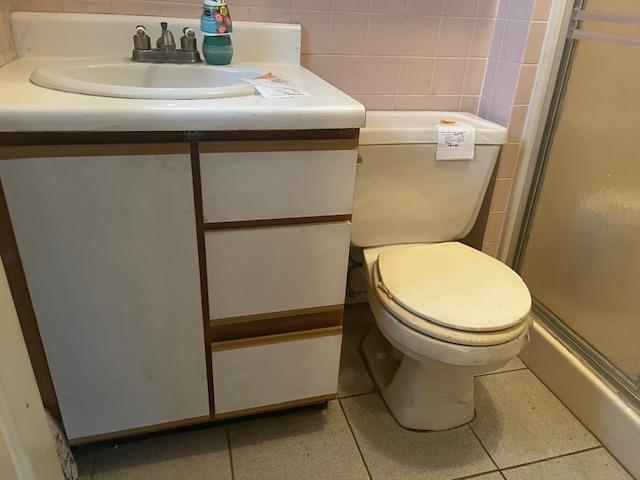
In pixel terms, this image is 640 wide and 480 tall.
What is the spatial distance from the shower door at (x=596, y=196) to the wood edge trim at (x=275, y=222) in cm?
73

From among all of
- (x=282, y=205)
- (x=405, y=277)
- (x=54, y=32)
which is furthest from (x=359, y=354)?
(x=54, y=32)

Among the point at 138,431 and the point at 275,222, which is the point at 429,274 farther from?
the point at 138,431

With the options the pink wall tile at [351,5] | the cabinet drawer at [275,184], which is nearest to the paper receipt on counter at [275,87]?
the cabinet drawer at [275,184]

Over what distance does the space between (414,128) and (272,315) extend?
1.88 feet

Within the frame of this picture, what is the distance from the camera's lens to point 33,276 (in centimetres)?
89

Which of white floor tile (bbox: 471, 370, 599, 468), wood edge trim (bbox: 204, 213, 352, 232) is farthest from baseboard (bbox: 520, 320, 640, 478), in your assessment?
wood edge trim (bbox: 204, 213, 352, 232)

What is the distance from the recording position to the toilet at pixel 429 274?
3.45 feet

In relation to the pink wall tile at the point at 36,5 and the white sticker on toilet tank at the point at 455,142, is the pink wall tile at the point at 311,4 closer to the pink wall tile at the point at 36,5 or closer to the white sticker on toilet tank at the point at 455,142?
the white sticker on toilet tank at the point at 455,142

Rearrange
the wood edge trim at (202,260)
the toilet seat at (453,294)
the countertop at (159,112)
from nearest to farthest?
the countertop at (159,112) < the wood edge trim at (202,260) < the toilet seat at (453,294)

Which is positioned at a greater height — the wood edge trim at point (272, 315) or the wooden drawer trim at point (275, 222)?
the wooden drawer trim at point (275, 222)

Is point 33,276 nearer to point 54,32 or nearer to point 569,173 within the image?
point 54,32

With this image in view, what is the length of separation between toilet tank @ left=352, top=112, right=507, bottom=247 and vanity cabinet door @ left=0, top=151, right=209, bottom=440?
0.50 m

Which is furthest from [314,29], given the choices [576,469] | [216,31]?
[576,469]

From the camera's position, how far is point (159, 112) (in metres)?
0.81
